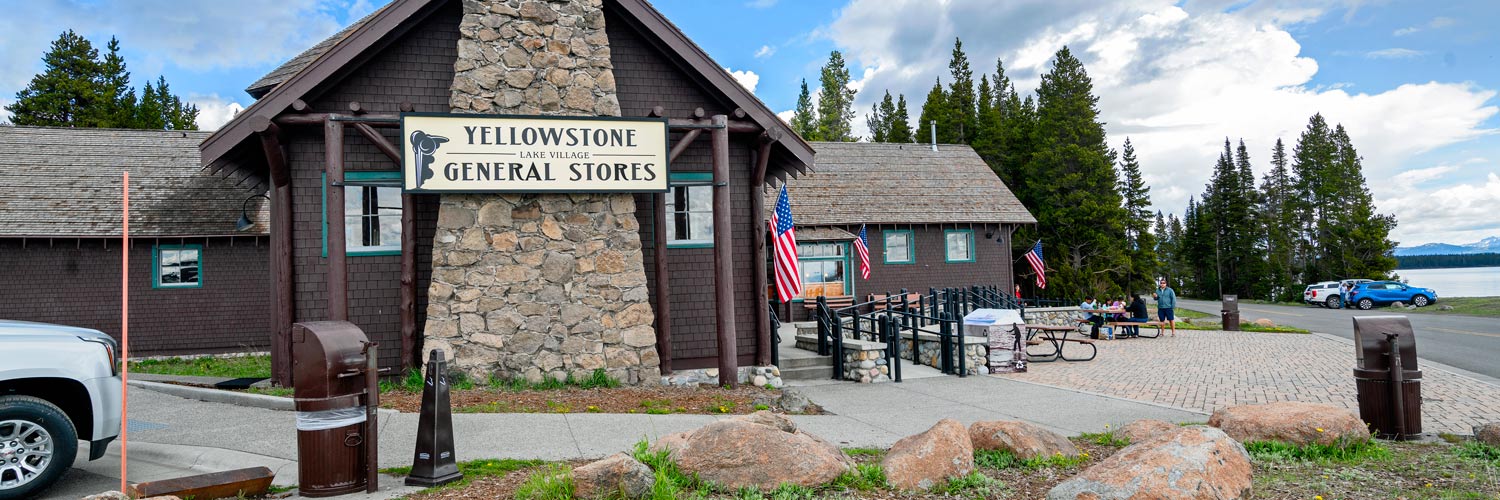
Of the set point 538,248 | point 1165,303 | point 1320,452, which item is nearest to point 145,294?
point 538,248

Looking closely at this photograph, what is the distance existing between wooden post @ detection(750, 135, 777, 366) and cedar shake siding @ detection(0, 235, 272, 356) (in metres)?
13.5

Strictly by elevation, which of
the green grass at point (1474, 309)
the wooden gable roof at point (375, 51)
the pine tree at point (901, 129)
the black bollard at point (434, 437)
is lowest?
the green grass at point (1474, 309)

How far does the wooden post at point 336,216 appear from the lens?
1055 cm

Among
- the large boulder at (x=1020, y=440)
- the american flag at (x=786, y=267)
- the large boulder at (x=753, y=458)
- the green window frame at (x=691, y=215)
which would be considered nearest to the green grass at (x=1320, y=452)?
the large boulder at (x=1020, y=440)

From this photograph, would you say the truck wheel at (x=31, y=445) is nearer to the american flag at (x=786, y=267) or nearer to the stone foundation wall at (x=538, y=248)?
the stone foundation wall at (x=538, y=248)

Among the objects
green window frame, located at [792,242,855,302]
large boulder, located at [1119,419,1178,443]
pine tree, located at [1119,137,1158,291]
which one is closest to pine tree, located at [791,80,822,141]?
pine tree, located at [1119,137,1158,291]

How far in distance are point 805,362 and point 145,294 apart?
1608 cm

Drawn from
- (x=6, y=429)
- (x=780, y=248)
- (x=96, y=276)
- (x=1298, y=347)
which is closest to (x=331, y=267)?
(x=6, y=429)

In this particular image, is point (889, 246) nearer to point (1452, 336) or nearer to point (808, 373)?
point (808, 373)

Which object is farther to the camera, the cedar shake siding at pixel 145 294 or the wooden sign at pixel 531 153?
the cedar shake siding at pixel 145 294

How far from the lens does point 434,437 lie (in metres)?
6.18

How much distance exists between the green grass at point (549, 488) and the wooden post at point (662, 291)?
6067mm

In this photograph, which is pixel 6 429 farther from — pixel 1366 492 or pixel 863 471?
pixel 1366 492

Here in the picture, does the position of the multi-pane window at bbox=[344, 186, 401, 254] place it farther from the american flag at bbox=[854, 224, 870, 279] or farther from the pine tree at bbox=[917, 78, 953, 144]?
the pine tree at bbox=[917, 78, 953, 144]
